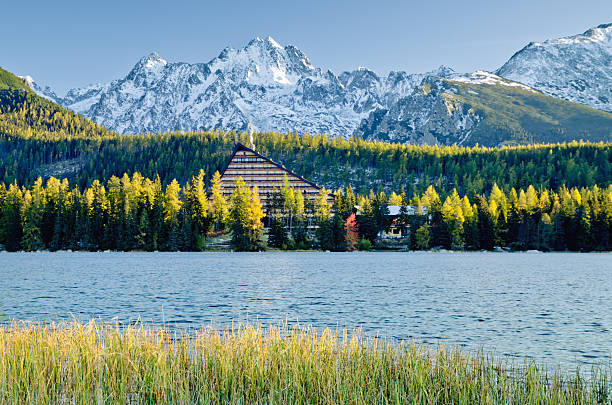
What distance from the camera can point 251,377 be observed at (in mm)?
15133

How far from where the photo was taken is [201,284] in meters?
54.9

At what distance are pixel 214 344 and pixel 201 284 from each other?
1535 inches

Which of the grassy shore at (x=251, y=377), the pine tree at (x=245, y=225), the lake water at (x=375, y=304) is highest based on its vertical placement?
the pine tree at (x=245, y=225)

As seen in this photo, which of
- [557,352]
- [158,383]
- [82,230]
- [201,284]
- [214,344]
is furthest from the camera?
[82,230]

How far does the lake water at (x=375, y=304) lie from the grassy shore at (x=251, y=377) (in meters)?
4.10

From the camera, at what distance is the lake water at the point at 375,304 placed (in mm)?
27375

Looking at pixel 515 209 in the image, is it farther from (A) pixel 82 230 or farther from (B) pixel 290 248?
(A) pixel 82 230

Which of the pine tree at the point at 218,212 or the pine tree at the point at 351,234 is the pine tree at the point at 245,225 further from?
the pine tree at the point at 351,234

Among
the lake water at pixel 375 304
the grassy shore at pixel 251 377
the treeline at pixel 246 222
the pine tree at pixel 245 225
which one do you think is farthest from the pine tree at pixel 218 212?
the grassy shore at pixel 251 377

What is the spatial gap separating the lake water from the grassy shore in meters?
4.10

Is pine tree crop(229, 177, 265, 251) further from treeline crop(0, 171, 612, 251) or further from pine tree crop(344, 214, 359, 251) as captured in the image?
pine tree crop(344, 214, 359, 251)

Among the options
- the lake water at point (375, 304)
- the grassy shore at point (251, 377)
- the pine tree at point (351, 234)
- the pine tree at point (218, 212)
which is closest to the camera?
the grassy shore at point (251, 377)

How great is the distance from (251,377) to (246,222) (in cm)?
12290

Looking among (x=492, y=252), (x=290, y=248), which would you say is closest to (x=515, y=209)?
(x=492, y=252)
